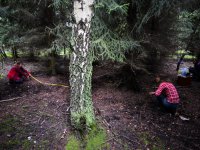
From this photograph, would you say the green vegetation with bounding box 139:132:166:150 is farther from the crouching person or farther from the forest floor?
the crouching person

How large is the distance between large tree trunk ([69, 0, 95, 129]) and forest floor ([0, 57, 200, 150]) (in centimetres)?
63

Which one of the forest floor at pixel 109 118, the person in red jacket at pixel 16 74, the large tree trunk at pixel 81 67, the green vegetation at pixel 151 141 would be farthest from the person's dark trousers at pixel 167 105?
the person in red jacket at pixel 16 74

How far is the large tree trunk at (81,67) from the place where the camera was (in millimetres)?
4504

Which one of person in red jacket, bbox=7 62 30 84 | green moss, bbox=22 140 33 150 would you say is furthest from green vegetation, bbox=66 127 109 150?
person in red jacket, bbox=7 62 30 84

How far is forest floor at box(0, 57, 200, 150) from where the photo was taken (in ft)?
16.4

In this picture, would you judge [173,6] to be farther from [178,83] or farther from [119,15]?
[178,83]

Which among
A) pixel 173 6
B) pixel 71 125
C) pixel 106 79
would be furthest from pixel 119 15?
pixel 71 125

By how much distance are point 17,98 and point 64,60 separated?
460 cm

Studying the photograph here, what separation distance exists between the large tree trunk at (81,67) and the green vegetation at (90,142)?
27cm

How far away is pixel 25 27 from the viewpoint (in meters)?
9.38

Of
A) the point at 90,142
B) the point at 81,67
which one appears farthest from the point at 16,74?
the point at 90,142

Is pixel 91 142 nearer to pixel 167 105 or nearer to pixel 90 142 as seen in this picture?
pixel 90 142

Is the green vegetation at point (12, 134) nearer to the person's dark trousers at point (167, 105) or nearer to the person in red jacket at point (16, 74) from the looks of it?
the person in red jacket at point (16, 74)

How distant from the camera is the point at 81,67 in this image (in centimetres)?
465
